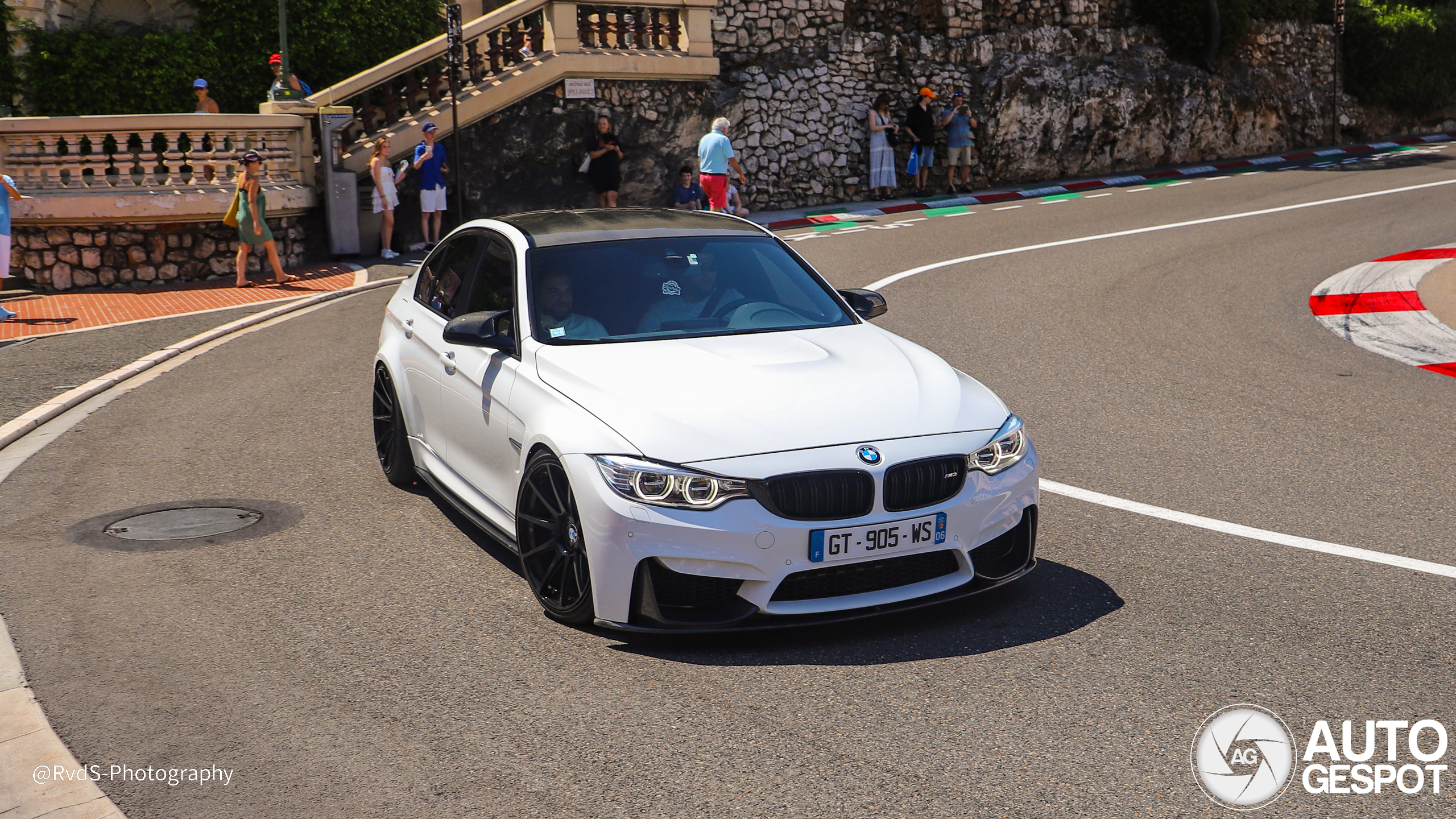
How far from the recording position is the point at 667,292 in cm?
631

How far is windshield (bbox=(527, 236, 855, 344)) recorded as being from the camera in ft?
20.0

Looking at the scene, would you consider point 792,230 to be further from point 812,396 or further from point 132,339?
point 812,396

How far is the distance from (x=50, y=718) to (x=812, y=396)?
120 inches

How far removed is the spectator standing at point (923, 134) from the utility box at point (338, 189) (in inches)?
468

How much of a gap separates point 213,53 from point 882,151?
13439 millimetres

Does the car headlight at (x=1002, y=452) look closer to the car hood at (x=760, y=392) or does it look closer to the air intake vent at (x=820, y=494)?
the car hood at (x=760, y=392)

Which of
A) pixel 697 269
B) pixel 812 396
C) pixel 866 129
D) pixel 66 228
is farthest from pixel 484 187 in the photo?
pixel 812 396

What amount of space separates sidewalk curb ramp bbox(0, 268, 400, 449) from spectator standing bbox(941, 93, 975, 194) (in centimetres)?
1341

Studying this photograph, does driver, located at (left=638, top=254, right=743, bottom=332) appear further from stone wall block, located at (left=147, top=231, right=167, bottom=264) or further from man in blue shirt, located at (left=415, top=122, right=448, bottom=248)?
man in blue shirt, located at (left=415, top=122, right=448, bottom=248)

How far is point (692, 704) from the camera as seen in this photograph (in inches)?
178

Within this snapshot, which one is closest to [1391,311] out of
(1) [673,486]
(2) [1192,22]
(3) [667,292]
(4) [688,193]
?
(3) [667,292]

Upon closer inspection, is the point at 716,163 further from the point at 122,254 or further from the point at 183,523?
the point at 183,523

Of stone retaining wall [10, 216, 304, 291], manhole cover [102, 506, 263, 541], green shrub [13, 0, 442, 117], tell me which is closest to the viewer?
manhole cover [102, 506, 263, 541]

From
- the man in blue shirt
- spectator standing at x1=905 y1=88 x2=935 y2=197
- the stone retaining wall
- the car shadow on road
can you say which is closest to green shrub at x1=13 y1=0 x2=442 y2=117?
the man in blue shirt
